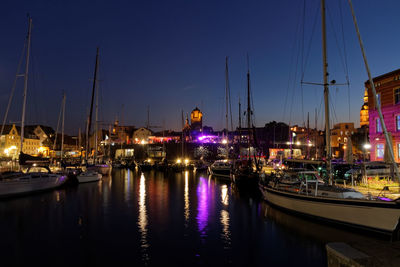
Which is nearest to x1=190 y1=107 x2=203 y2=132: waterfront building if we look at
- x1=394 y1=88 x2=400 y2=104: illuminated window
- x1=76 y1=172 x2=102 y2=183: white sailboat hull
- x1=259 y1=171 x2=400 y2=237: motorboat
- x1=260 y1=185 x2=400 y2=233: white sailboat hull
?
x1=76 y1=172 x2=102 y2=183: white sailboat hull

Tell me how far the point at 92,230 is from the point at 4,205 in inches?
500

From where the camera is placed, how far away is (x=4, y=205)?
23.7 m

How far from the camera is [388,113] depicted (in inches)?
1267

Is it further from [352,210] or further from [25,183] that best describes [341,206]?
[25,183]

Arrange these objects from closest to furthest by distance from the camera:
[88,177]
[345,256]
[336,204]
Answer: [345,256], [336,204], [88,177]

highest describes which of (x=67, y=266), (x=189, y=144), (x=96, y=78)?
(x=96, y=78)

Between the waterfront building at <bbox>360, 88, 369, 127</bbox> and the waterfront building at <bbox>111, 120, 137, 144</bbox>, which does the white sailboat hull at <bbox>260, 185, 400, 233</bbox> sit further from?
the waterfront building at <bbox>111, 120, 137, 144</bbox>

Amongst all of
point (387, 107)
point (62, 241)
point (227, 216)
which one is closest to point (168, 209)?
point (227, 216)

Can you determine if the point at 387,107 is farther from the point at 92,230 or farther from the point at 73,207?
the point at 73,207

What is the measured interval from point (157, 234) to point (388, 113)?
31.8 m

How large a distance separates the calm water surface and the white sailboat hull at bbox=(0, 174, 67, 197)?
1.29 meters

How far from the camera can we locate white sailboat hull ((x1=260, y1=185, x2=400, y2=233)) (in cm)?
1279

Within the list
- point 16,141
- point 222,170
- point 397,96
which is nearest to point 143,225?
point 222,170

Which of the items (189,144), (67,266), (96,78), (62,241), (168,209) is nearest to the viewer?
(67,266)
